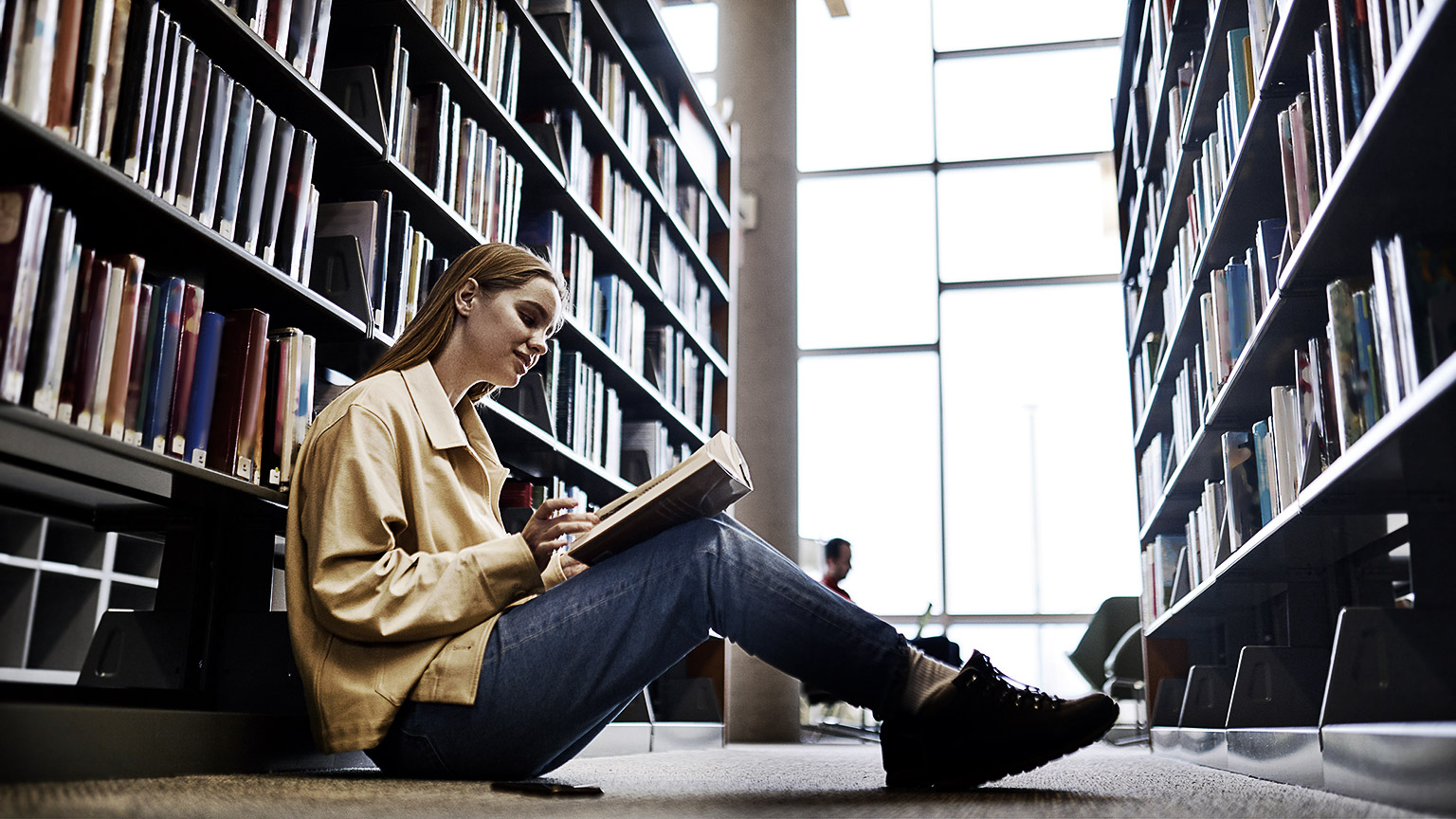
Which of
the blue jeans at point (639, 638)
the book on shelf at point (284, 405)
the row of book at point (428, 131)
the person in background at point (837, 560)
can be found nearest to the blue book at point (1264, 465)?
the blue jeans at point (639, 638)

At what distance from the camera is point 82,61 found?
1272 mm

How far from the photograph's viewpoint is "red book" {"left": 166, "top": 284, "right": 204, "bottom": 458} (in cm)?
146

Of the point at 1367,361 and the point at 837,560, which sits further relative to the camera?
the point at 837,560

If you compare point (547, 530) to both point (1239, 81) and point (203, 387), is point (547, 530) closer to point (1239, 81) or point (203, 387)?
point (203, 387)

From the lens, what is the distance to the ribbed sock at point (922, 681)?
53.5 inches

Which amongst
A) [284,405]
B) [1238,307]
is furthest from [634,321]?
[284,405]

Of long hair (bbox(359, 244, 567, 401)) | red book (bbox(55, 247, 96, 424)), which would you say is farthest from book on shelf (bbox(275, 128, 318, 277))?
red book (bbox(55, 247, 96, 424))

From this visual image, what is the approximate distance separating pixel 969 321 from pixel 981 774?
521 cm

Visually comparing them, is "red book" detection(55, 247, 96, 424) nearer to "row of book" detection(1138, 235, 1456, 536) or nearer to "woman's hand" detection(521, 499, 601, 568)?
"woman's hand" detection(521, 499, 601, 568)

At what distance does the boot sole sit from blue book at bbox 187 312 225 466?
98 centimetres

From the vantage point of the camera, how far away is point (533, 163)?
2.69m

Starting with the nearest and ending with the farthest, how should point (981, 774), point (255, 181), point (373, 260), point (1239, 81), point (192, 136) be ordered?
point (981, 774), point (192, 136), point (255, 181), point (373, 260), point (1239, 81)

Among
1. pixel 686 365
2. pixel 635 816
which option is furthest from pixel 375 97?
pixel 686 365

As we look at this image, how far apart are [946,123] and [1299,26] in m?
5.23
